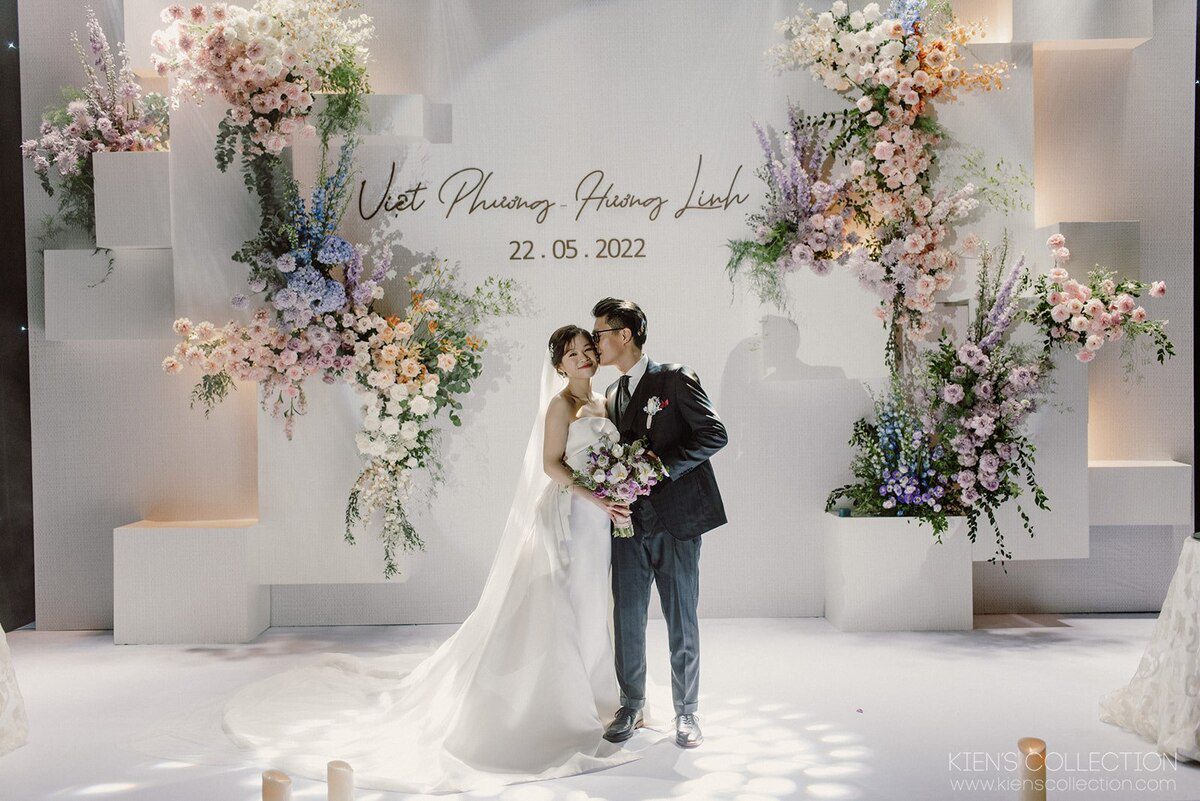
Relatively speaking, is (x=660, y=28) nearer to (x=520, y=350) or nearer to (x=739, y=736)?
(x=520, y=350)

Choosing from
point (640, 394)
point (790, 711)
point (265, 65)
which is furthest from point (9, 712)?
point (265, 65)

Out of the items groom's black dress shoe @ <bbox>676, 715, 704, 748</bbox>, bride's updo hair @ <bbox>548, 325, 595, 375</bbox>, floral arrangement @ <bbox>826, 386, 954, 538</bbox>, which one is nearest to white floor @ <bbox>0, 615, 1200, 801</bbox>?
groom's black dress shoe @ <bbox>676, 715, 704, 748</bbox>

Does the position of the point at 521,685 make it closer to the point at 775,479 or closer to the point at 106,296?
the point at 775,479

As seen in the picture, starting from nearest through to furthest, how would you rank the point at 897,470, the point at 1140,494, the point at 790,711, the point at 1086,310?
the point at 790,711
the point at 1086,310
the point at 897,470
the point at 1140,494

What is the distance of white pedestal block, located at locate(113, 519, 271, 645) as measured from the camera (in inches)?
200

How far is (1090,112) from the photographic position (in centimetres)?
553

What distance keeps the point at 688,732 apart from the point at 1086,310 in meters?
3.07

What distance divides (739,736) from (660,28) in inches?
146

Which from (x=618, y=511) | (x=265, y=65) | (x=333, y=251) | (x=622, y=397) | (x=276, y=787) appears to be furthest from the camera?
(x=333, y=251)

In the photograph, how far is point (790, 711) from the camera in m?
3.94

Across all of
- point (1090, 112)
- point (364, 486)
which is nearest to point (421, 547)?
point (364, 486)

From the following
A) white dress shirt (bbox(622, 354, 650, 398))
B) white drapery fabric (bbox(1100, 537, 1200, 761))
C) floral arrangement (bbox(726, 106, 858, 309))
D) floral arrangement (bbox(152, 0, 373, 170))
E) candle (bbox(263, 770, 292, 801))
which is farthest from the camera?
floral arrangement (bbox(726, 106, 858, 309))

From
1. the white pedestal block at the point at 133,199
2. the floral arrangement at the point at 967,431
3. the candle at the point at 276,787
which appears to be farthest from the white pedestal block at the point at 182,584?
the candle at the point at 276,787

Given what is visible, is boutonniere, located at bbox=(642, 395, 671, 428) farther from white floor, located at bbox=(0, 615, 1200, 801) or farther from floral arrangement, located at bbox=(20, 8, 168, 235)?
floral arrangement, located at bbox=(20, 8, 168, 235)
